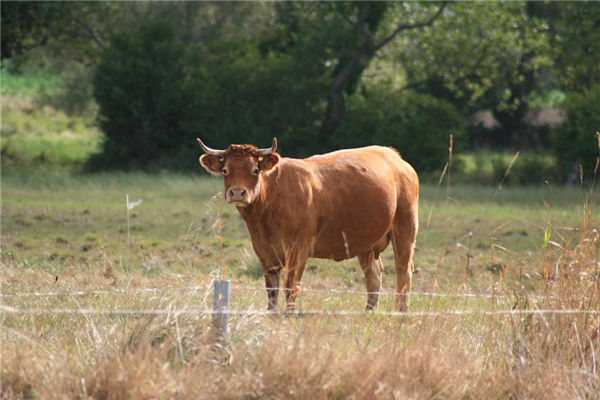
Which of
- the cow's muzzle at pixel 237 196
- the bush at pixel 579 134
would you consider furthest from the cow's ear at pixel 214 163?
the bush at pixel 579 134

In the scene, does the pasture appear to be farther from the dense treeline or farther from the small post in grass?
the dense treeline

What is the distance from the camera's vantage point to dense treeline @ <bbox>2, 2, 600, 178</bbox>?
26.2 m

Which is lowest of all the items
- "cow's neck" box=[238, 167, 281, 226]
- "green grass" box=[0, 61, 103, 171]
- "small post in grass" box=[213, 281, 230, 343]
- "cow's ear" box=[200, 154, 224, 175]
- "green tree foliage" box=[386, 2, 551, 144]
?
"green grass" box=[0, 61, 103, 171]

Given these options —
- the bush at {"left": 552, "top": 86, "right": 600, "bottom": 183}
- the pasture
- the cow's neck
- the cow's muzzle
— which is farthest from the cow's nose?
the bush at {"left": 552, "top": 86, "right": 600, "bottom": 183}

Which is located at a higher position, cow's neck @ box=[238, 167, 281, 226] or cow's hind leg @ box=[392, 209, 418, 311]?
cow's neck @ box=[238, 167, 281, 226]

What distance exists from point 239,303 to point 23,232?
24.1 ft

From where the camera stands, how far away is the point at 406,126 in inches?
1036

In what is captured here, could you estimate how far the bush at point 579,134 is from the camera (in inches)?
929

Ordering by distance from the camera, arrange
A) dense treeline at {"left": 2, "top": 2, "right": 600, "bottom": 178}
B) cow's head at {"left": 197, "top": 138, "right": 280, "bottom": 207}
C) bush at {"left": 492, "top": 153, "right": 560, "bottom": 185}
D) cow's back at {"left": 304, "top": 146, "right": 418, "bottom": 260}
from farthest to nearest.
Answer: dense treeline at {"left": 2, "top": 2, "right": 600, "bottom": 178}
bush at {"left": 492, "top": 153, "right": 560, "bottom": 185}
cow's back at {"left": 304, "top": 146, "right": 418, "bottom": 260}
cow's head at {"left": 197, "top": 138, "right": 280, "bottom": 207}

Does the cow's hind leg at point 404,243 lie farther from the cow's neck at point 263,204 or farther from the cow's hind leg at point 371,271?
the cow's neck at point 263,204

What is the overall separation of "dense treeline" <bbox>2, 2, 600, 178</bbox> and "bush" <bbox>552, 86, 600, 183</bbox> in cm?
7

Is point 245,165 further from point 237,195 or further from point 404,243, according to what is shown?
point 404,243

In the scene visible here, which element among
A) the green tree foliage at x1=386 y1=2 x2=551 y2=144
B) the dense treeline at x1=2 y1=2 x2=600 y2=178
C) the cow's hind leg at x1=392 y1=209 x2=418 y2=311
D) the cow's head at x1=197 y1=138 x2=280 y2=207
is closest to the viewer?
the cow's head at x1=197 y1=138 x2=280 y2=207

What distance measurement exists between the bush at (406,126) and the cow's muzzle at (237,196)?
19.5 m
